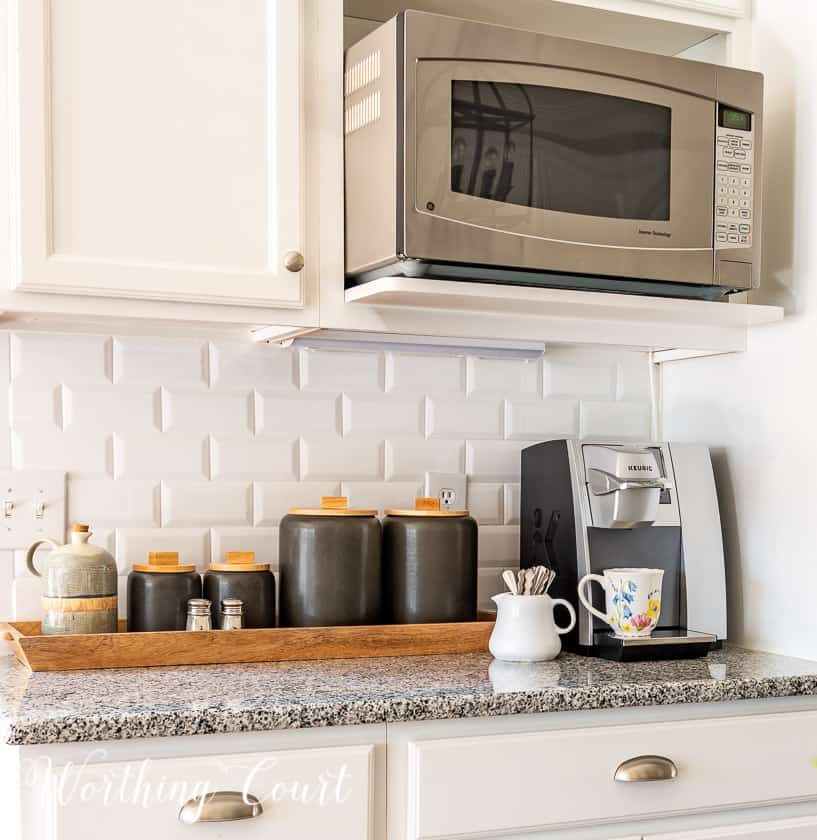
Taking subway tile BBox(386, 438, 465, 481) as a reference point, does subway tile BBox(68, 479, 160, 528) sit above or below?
below

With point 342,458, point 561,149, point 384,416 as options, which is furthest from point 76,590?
point 561,149

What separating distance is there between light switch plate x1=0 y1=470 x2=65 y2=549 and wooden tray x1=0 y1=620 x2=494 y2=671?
14 centimetres

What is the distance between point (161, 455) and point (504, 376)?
2.23 ft

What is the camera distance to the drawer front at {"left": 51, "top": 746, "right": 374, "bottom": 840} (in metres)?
1.32

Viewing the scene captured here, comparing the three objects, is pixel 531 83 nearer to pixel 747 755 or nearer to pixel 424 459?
pixel 424 459

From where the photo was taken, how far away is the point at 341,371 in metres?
2.09

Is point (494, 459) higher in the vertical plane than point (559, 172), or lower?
lower

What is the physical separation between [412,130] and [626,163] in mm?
379

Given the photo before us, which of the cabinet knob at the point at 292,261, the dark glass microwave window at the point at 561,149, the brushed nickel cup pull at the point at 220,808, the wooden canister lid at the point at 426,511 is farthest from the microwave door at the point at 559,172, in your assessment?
the brushed nickel cup pull at the point at 220,808

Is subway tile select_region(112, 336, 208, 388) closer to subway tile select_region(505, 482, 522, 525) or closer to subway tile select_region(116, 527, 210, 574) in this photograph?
subway tile select_region(116, 527, 210, 574)

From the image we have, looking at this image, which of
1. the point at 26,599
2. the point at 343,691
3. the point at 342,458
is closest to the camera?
the point at 343,691

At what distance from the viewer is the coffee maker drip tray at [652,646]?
5.95 ft

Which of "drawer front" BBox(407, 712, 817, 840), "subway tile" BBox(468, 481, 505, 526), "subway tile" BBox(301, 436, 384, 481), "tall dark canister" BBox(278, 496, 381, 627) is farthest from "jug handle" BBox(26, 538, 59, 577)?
"subway tile" BBox(468, 481, 505, 526)

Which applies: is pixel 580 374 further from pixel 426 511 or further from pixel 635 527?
pixel 426 511
